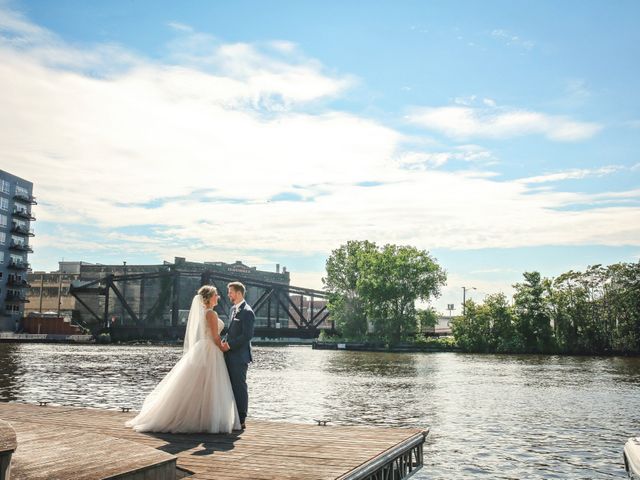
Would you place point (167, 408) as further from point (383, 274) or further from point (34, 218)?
point (34, 218)

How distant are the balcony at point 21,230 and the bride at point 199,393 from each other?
113107 millimetres

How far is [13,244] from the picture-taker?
113312mm

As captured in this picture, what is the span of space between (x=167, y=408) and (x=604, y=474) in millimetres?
9911

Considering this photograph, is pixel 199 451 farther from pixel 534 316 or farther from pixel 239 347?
pixel 534 316

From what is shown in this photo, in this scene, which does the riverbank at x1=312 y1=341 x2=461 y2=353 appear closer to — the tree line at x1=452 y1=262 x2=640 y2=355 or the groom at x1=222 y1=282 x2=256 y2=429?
Answer: the tree line at x1=452 y1=262 x2=640 y2=355

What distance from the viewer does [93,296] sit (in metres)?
134

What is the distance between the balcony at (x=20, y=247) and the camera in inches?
4449

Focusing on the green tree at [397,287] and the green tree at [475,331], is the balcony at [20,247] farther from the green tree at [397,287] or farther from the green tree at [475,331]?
the green tree at [475,331]

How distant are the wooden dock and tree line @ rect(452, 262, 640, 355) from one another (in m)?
96.8

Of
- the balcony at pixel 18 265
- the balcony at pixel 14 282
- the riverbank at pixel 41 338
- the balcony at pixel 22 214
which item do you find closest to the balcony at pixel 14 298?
the balcony at pixel 14 282

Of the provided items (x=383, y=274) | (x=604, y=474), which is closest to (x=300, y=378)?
(x=604, y=474)

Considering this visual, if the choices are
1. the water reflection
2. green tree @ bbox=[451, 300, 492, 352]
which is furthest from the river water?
green tree @ bbox=[451, 300, 492, 352]

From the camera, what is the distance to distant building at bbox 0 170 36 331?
362 feet

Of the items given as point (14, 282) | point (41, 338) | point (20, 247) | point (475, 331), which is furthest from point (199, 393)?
point (20, 247)
